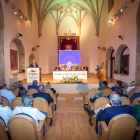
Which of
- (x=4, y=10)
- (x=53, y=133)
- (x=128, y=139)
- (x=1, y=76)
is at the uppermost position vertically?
(x=4, y=10)

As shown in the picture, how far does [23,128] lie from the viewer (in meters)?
1.57

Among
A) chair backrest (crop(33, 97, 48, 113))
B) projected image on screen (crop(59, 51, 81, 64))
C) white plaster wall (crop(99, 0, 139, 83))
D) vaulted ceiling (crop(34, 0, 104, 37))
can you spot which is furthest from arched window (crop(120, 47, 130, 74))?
chair backrest (crop(33, 97, 48, 113))

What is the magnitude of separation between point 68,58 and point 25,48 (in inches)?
233

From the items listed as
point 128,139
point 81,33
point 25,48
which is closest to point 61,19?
point 81,33

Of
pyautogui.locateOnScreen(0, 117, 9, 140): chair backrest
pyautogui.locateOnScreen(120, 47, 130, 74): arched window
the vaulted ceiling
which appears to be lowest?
pyautogui.locateOnScreen(0, 117, 9, 140): chair backrest

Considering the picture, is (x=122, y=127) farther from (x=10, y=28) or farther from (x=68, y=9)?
(x=68, y=9)

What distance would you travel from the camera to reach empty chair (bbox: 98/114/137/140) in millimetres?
1511

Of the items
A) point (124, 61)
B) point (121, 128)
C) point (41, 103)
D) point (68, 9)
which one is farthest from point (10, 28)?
point (68, 9)

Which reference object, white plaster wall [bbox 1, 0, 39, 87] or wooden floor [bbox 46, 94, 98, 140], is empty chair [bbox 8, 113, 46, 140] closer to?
wooden floor [bbox 46, 94, 98, 140]

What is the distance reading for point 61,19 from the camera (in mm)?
14055

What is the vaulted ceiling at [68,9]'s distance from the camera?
11273 millimetres

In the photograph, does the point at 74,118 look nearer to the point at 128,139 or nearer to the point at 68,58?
the point at 128,139

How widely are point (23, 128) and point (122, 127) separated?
4.71 feet

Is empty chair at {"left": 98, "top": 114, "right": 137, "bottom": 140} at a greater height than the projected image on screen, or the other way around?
the projected image on screen
